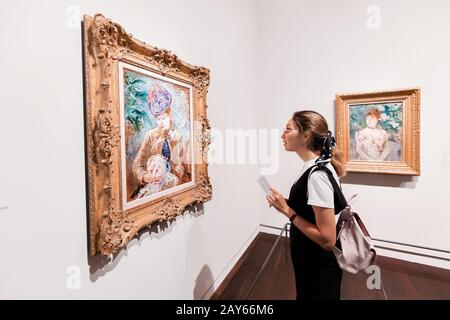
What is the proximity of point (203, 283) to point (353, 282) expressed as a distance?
123cm

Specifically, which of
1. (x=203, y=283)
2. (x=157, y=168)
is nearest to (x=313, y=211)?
(x=157, y=168)

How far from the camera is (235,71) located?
2.15m

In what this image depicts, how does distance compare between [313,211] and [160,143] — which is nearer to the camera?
[313,211]

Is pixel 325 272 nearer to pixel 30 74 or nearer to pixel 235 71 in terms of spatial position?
pixel 30 74

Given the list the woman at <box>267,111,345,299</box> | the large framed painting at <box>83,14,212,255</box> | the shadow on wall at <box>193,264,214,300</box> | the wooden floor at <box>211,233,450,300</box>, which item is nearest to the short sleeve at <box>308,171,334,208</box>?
the woman at <box>267,111,345,299</box>

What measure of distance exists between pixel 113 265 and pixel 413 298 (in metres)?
2.08

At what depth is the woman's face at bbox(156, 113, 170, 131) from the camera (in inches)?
46.5

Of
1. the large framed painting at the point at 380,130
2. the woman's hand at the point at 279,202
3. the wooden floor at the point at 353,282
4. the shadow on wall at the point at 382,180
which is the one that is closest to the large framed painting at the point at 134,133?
the woman's hand at the point at 279,202

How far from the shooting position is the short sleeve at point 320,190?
1.00m

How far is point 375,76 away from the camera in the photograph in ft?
7.25

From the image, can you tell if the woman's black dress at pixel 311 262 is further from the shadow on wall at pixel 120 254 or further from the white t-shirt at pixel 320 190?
the shadow on wall at pixel 120 254

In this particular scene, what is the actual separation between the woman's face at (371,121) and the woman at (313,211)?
127cm

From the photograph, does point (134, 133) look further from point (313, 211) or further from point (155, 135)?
point (313, 211)
